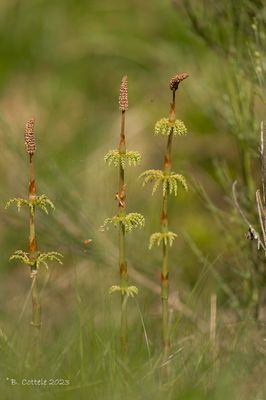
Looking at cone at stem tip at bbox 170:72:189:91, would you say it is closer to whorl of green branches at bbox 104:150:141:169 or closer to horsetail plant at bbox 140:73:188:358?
horsetail plant at bbox 140:73:188:358

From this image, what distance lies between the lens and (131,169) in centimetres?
468

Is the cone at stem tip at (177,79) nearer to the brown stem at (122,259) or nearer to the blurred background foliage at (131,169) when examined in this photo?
the brown stem at (122,259)

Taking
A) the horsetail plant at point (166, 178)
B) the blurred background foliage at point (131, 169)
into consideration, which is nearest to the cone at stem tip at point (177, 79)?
the horsetail plant at point (166, 178)

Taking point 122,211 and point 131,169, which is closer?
point 122,211

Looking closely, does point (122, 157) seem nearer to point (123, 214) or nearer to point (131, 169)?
point (123, 214)

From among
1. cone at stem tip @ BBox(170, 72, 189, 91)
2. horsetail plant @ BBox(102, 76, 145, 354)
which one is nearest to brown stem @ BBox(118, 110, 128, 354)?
horsetail plant @ BBox(102, 76, 145, 354)

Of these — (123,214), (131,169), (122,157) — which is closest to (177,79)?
(122,157)

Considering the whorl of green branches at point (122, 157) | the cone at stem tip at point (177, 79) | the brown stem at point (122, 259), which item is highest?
the cone at stem tip at point (177, 79)

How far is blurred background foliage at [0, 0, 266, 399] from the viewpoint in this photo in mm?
2287

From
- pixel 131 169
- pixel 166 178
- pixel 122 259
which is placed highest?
pixel 131 169

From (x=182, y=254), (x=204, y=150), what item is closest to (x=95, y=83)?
(x=204, y=150)

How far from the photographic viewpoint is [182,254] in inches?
152

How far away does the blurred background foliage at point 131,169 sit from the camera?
2287 mm

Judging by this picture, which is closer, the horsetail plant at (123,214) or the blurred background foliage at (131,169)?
the horsetail plant at (123,214)
